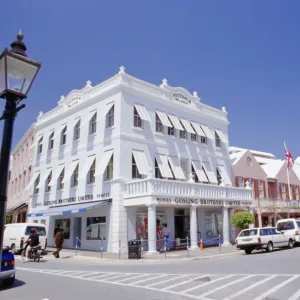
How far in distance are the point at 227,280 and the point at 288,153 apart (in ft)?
103

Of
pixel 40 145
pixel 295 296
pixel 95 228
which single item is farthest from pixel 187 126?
pixel 295 296

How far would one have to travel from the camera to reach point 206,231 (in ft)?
93.9

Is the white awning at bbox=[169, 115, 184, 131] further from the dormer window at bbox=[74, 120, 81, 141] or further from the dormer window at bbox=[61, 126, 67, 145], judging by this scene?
the dormer window at bbox=[61, 126, 67, 145]

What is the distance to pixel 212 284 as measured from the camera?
34.7ft

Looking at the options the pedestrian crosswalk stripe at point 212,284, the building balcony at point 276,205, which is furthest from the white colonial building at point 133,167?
the pedestrian crosswalk stripe at point 212,284

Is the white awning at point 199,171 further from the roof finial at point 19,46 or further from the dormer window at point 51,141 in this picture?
the roof finial at point 19,46

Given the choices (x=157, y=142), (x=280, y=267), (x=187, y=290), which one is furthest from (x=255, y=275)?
(x=157, y=142)

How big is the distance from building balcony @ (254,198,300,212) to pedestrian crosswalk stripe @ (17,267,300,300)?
23.9m

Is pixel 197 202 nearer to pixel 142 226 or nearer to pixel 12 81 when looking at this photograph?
pixel 142 226

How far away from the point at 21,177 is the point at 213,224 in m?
23.6

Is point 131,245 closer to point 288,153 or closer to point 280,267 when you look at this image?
point 280,267

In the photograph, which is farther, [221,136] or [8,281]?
[221,136]

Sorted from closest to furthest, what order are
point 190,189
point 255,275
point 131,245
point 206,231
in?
point 255,275
point 131,245
point 190,189
point 206,231

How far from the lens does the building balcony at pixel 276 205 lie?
3488cm
